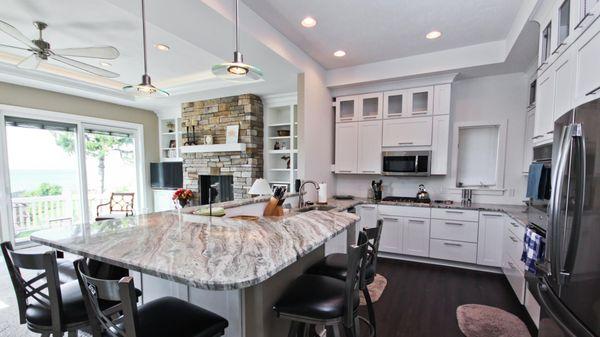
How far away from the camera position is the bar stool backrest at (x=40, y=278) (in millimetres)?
1113

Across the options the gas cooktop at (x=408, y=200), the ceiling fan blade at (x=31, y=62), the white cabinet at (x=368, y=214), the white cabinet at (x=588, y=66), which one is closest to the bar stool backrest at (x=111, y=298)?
the white cabinet at (x=588, y=66)

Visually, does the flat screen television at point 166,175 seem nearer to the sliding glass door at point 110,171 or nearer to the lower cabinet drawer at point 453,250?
the sliding glass door at point 110,171

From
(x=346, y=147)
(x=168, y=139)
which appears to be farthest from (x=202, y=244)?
(x=168, y=139)

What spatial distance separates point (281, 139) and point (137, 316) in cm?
445

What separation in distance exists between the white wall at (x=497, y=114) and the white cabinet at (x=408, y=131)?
54 cm

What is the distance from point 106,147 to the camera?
218 inches

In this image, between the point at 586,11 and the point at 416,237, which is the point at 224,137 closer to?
the point at 416,237

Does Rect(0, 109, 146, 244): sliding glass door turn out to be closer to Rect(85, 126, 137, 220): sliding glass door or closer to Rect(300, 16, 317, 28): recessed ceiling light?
Rect(85, 126, 137, 220): sliding glass door

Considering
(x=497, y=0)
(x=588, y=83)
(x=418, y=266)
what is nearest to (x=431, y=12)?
(x=497, y=0)

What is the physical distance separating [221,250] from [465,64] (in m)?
3.71

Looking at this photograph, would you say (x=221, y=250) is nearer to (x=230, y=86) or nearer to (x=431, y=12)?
(x=431, y=12)

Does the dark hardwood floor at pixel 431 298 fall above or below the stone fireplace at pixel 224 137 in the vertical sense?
below

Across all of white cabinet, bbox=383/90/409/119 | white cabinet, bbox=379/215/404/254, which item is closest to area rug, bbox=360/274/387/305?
white cabinet, bbox=379/215/404/254

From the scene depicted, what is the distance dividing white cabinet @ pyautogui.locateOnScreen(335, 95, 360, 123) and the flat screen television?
149 inches
